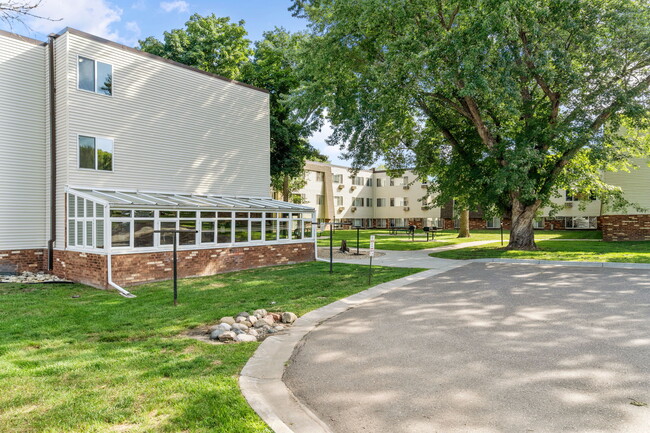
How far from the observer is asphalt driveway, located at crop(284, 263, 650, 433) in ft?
10.8

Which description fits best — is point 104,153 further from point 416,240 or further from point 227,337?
point 416,240

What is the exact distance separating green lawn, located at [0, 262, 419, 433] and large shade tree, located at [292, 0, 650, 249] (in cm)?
861

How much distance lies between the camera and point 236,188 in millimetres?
16594

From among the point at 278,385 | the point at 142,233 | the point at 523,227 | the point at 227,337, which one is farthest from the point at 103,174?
the point at 523,227

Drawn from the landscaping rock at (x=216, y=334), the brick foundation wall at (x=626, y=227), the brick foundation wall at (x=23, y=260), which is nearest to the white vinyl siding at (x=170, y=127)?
the brick foundation wall at (x=23, y=260)

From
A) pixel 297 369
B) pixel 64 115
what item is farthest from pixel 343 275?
pixel 64 115

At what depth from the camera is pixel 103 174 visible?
12.6 meters

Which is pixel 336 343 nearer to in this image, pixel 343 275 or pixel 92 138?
pixel 343 275

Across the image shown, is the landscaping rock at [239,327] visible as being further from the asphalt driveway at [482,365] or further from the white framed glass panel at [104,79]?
the white framed glass panel at [104,79]

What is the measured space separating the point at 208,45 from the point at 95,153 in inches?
486

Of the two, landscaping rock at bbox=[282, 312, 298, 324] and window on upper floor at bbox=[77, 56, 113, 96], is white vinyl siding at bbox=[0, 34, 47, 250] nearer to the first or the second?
window on upper floor at bbox=[77, 56, 113, 96]

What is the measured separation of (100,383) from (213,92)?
14.2 m

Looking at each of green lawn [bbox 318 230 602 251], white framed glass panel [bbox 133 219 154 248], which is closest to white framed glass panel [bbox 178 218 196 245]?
white framed glass panel [bbox 133 219 154 248]

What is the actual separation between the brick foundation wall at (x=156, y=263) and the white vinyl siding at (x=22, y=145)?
1268 mm
